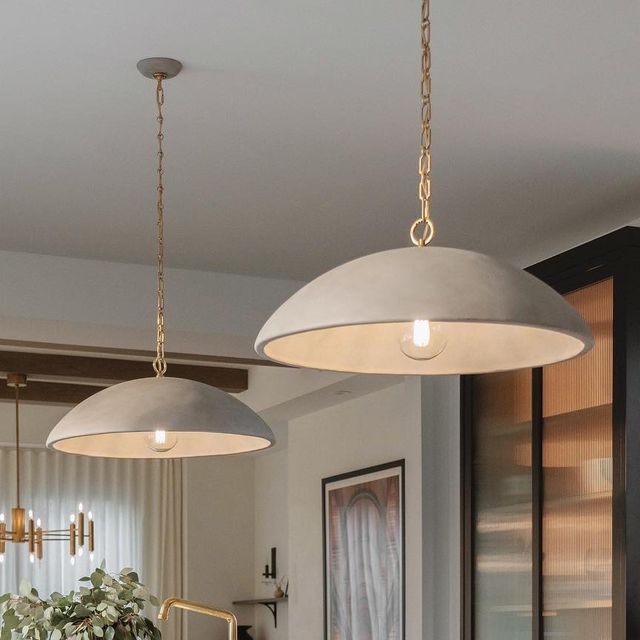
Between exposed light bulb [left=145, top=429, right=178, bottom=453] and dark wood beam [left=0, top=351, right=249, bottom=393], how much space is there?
4065 millimetres

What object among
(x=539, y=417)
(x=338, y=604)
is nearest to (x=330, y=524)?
(x=338, y=604)

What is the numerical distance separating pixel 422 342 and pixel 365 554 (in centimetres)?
405

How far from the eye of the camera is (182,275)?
4.47 meters

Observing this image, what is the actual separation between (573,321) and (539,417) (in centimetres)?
245

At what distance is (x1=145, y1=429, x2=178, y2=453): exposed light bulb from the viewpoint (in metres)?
2.41

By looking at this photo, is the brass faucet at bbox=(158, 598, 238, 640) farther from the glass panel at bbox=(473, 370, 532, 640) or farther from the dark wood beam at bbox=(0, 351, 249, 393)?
the dark wood beam at bbox=(0, 351, 249, 393)

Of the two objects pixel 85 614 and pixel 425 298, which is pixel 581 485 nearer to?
pixel 85 614

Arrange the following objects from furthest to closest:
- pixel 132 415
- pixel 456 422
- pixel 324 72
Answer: pixel 456 422 → pixel 324 72 → pixel 132 415

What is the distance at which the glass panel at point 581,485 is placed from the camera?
134 inches

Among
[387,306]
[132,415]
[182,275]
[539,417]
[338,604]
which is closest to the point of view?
[387,306]

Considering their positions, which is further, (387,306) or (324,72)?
(324,72)

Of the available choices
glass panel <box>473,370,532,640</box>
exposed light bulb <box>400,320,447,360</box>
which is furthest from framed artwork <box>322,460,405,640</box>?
exposed light bulb <box>400,320,447,360</box>

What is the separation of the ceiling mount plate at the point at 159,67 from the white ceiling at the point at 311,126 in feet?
0.08

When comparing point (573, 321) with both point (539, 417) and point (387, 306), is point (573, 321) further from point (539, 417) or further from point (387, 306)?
point (539, 417)
